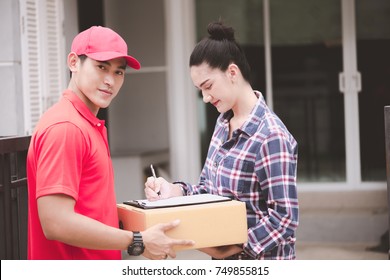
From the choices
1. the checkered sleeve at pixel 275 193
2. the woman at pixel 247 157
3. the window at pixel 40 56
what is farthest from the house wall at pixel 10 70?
the checkered sleeve at pixel 275 193

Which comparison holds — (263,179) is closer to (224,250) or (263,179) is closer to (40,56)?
(224,250)

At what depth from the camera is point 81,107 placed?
252 centimetres

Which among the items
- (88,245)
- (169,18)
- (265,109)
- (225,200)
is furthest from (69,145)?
(169,18)

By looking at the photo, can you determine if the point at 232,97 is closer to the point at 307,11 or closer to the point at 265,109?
the point at 265,109

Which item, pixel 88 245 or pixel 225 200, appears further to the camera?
pixel 225 200

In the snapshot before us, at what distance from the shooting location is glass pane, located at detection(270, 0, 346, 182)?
741cm

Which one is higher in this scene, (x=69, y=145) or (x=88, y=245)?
(x=69, y=145)

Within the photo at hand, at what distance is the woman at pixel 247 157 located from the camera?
2627 mm

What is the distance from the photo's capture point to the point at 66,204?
2.30 m

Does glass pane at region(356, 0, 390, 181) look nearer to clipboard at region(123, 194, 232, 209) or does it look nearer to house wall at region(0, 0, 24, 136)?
house wall at region(0, 0, 24, 136)

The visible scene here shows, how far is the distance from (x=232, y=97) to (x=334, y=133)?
16.2ft

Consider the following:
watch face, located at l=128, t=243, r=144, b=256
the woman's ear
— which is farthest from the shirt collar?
the woman's ear

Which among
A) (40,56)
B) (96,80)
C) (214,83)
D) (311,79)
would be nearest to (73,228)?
Result: (96,80)
